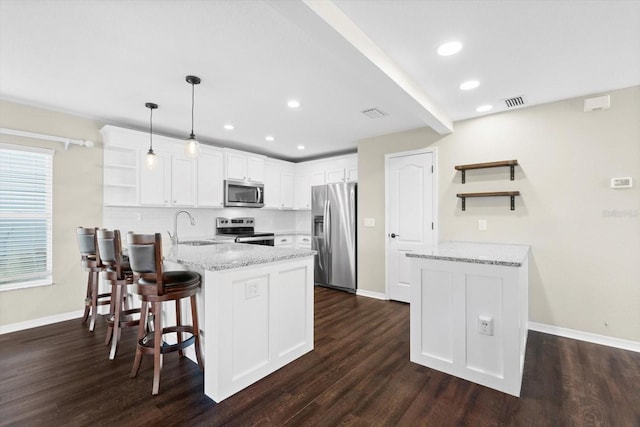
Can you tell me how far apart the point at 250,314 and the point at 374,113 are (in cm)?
260

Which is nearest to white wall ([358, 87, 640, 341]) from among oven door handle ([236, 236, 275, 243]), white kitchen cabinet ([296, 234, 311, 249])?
white kitchen cabinet ([296, 234, 311, 249])

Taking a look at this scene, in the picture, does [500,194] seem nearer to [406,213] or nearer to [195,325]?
[406,213]

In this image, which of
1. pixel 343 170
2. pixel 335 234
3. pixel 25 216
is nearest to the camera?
pixel 25 216

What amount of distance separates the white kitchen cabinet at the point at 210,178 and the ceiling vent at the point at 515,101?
13.1 feet

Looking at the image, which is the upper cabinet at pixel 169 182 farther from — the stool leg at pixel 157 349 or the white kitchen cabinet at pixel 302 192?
the stool leg at pixel 157 349

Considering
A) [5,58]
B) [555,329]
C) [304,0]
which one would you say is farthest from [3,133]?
[555,329]

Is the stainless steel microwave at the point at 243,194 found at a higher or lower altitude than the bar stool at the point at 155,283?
higher

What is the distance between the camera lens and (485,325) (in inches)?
84.2

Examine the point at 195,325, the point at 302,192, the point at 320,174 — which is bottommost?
the point at 195,325

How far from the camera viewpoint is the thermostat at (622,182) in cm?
277

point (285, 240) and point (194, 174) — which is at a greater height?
point (194, 174)

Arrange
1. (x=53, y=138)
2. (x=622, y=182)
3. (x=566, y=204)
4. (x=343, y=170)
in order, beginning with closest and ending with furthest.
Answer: (x=622, y=182), (x=566, y=204), (x=53, y=138), (x=343, y=170)

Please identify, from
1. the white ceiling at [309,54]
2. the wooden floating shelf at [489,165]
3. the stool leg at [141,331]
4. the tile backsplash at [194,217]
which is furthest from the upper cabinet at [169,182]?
the wooden floating shelf at [489,165]

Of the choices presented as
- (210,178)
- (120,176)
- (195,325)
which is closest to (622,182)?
(195,325)
